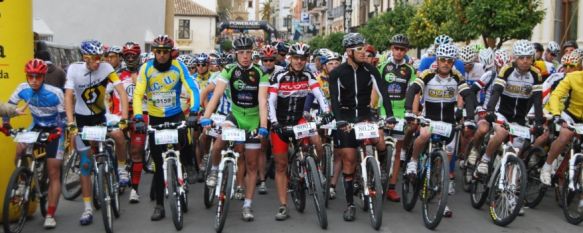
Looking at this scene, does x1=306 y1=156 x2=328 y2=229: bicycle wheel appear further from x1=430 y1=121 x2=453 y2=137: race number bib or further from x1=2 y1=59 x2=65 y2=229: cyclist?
x1=2 y1=59 x2=65 y2=229: cyclist

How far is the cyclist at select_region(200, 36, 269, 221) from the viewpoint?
8773mm

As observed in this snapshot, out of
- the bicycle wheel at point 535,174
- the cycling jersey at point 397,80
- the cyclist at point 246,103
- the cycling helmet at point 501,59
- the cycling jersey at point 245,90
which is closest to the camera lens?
the cyclist at point 246,103

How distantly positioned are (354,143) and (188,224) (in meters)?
2.00

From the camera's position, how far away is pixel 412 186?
31.1 ft

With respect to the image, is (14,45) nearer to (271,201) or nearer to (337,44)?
(271,201)

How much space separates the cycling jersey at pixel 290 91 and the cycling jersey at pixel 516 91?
84.5 inches

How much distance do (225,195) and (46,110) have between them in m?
2.13

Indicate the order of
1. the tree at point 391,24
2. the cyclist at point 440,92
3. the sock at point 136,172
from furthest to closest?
the tree at point 391,24 < the sock at point 136,172 < the cyclist at point 440,92

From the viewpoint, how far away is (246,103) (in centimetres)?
909

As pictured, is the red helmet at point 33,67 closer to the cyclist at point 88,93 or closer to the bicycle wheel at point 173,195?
the cyclist at point 88,93

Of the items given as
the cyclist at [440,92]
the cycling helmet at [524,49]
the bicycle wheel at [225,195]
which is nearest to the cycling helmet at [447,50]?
the cyclist at [440,92]

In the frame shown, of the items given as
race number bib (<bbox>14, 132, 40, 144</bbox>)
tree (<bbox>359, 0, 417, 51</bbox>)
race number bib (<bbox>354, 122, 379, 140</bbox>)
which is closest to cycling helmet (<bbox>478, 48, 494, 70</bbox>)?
race number bib (<bbox>354, 122, 379, 140</bbox>)

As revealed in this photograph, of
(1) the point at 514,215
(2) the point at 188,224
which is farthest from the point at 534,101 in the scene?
(2) the point at 188,224

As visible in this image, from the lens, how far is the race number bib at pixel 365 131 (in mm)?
8305
